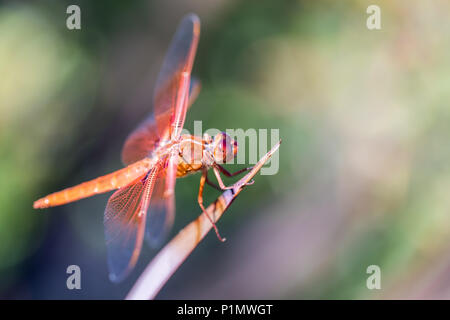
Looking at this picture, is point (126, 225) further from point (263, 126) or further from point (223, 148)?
point (263, 126)

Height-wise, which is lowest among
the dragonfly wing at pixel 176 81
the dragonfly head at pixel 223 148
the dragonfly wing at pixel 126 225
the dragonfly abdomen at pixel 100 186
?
the dragonfly wing at pixel 126 225

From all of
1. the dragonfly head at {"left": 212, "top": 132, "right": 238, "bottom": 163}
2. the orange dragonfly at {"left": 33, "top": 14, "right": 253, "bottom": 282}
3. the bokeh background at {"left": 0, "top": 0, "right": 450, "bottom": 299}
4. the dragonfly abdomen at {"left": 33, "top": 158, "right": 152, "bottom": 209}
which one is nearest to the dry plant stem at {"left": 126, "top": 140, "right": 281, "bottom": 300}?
the orange dragonfly at {"left": 33, "top": 14, "right": 253, "bottom": 282}

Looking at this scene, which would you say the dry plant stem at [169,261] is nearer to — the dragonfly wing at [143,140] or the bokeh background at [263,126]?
the dragonfly wing at [143,140]

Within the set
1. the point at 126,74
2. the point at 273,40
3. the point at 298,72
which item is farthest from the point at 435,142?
the point at 126,74

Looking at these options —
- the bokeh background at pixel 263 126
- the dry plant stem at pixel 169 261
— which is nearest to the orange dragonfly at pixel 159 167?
the dry plant stem at pixel 169 261

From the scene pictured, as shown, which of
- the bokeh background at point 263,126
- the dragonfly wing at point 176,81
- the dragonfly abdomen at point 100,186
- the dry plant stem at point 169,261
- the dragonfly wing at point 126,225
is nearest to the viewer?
the dry plant stem at point 169,261
